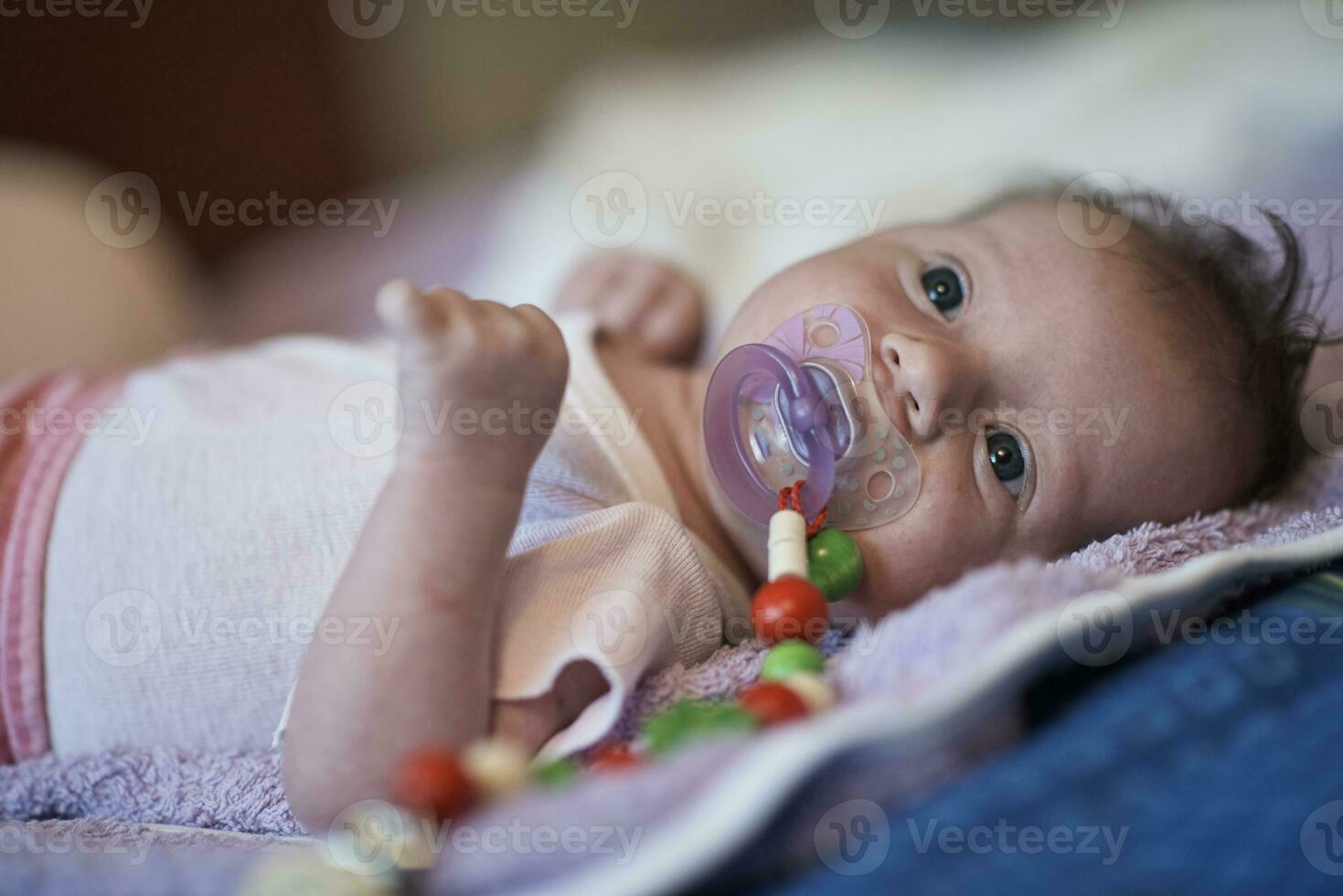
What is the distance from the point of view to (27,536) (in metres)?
1.09

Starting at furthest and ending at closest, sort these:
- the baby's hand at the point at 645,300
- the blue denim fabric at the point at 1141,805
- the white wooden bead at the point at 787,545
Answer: the baby's hand at the point at 645,300, the white wooden bead at the point at 787,545, the blue denim fabric at the point at 1141,805

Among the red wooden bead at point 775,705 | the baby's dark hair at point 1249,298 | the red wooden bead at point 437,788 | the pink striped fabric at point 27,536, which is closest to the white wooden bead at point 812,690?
the red wooden bead at point 775,705

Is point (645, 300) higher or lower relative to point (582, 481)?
higher

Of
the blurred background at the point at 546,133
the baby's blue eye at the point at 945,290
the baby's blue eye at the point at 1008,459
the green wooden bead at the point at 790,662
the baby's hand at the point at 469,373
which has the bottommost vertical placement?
the green wooden bead at the point at 790,662

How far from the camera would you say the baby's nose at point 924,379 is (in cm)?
93

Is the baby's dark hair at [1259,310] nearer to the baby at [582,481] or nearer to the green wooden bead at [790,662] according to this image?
the baby at [582,481]

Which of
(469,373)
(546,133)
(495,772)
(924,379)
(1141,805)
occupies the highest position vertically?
(546,133)

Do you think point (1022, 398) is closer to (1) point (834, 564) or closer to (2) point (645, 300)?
(1) point (834, 564)

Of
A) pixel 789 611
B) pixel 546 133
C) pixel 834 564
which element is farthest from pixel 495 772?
pixel 546 133

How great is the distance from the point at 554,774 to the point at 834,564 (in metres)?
0.35

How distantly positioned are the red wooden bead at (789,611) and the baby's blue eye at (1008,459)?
253mm

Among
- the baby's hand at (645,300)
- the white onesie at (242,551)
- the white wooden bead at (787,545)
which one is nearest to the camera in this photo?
the white wooden bead at (787,545)

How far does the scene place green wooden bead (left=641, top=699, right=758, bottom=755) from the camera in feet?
2.12

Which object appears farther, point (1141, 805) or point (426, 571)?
point (426, 571)
